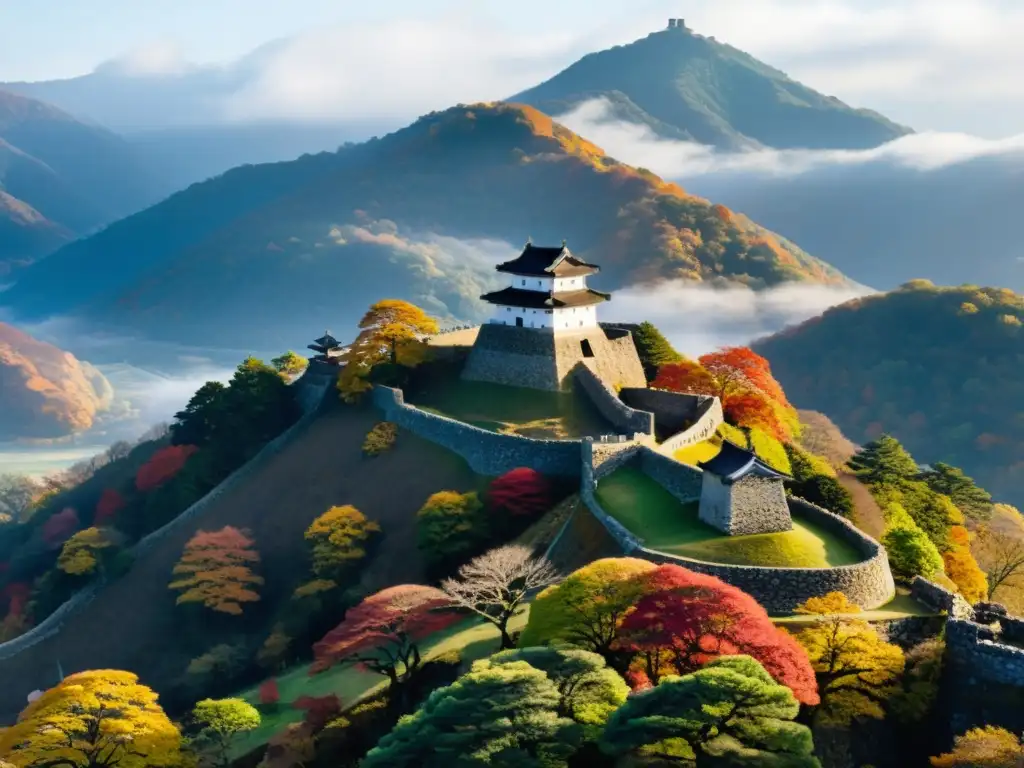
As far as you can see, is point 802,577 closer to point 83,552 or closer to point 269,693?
point 269,693

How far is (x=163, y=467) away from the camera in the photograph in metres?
65.9

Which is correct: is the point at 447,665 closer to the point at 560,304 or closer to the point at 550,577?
the point at 550,577

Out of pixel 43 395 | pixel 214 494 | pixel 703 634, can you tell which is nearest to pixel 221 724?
pixel 703 634

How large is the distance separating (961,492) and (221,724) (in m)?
41.4

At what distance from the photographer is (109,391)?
176 m

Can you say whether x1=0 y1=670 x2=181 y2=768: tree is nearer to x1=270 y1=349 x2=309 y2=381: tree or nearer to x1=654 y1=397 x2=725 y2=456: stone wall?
x1=654 y1=397 x2=725 y2=456: stone wall

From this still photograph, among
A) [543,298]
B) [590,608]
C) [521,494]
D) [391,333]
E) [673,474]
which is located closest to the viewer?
[590,608]

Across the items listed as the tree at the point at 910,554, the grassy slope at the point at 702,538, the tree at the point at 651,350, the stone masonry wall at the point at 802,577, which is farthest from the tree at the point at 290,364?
the tree at the point at 910,554

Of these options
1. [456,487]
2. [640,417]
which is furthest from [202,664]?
[640,417]

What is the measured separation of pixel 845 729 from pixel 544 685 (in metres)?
9.58

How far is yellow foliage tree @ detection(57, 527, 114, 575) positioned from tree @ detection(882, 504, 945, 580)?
43.2 metres

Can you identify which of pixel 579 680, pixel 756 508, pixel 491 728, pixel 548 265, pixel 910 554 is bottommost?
pixel 491 728

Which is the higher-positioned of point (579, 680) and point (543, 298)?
point (543, 298)

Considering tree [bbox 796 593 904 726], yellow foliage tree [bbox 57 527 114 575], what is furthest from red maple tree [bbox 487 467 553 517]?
yellow foliage tree [bbox 57 527 114 575]
